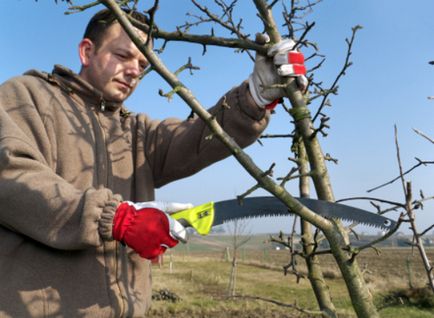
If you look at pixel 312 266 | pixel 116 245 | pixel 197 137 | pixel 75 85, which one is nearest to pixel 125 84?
pixel 75 85

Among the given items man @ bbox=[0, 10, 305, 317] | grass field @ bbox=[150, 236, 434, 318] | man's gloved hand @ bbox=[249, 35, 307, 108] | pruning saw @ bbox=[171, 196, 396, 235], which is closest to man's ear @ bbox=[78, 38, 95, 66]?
man @ bbox=[0, 10, 305, 317]

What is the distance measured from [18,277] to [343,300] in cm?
1635

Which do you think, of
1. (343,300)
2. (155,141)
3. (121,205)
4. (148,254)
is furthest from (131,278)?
(343,300)

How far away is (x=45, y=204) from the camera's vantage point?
5.82ft

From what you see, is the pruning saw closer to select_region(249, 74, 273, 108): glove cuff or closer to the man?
the man

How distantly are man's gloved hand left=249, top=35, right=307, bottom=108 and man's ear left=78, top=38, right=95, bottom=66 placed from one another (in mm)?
1058

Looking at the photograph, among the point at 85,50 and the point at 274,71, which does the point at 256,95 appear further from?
the point at 85,50

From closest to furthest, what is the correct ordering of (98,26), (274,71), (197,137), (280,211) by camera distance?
(280,211), (274,71), (197,137), (98,26)

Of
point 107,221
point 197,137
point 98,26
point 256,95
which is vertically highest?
point 98,26

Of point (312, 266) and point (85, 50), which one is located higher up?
point (85, 50)

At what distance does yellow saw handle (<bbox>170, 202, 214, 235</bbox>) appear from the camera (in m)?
1.91

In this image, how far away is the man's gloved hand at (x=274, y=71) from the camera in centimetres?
185

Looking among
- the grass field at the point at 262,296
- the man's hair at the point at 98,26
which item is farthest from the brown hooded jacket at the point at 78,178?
the grass field at the point at 262,296

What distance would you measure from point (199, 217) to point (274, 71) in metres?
0.84
